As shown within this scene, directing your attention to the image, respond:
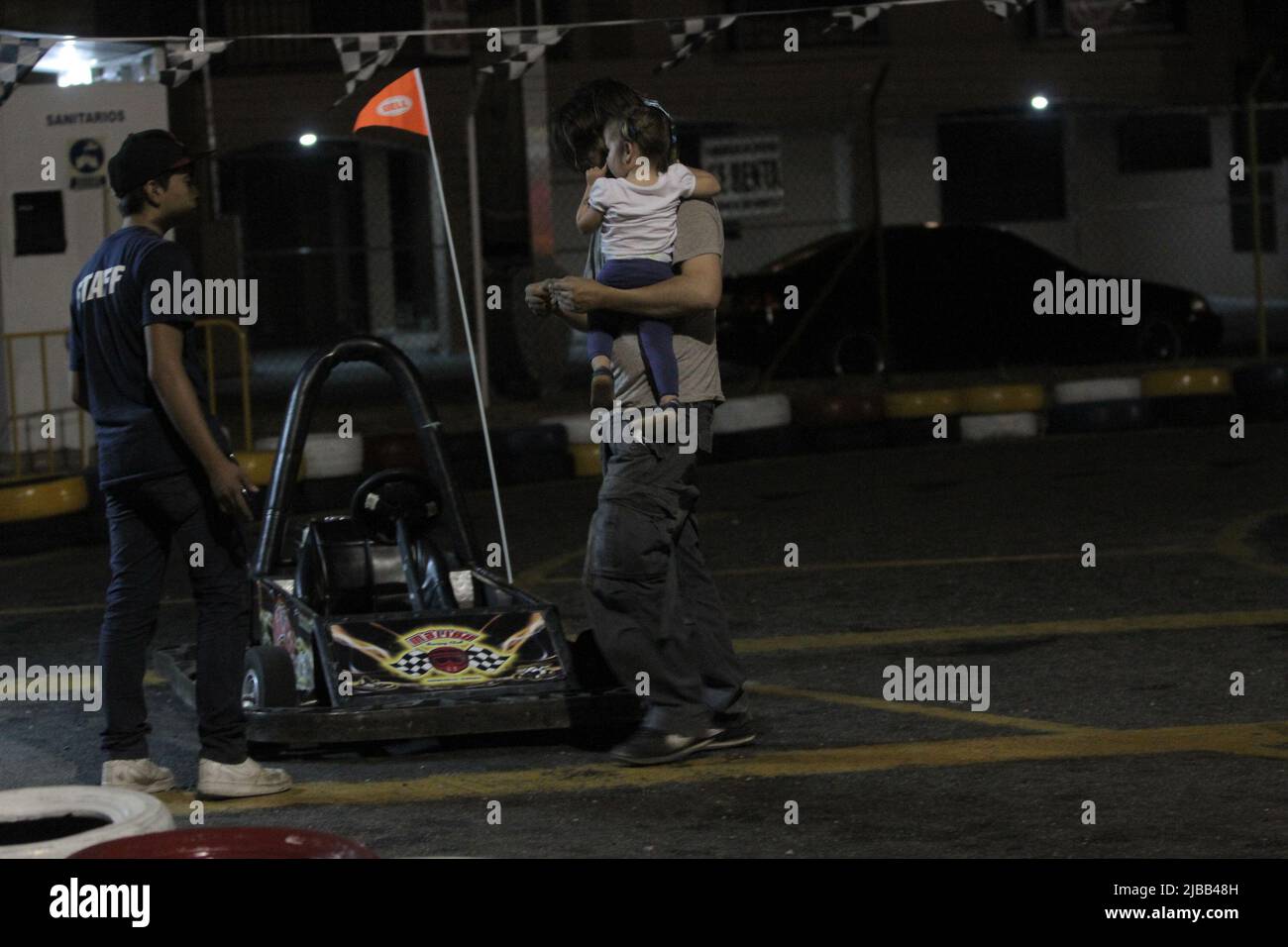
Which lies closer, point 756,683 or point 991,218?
point 756,683

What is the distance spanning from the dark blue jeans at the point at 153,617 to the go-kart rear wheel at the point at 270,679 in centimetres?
28

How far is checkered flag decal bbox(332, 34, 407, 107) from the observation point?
11451 millimetres

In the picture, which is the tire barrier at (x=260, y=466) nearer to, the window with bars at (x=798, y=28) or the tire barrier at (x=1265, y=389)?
the tire barrier at (x=1265, y=389)

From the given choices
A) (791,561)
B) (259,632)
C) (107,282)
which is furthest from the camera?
(791,561)

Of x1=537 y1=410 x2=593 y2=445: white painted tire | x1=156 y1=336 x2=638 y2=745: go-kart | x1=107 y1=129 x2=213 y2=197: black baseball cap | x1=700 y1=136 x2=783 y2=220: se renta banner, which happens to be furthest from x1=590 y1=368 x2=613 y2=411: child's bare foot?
x1=700 y1=136 x2=783 y2=220: se renta banner

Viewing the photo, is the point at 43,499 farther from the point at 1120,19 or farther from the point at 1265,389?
the point at 1120,19

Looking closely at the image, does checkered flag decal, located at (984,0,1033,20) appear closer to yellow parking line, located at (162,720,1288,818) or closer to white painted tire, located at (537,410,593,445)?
white painted tire, located at (537,410,593,445)

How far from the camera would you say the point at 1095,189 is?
1112 inches

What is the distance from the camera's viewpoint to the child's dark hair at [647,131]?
529 cm

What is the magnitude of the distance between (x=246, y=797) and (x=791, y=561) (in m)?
4.09

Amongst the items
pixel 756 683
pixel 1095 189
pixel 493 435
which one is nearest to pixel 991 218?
pixel 1095 189

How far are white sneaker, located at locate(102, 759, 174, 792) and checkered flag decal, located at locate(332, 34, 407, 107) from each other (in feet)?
22.3

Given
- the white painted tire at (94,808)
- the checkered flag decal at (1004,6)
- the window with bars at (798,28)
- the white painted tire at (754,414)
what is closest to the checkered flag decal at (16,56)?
the white painted tire at (754,414)
